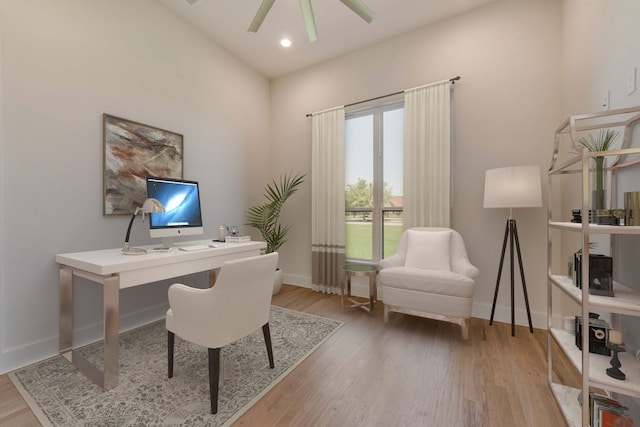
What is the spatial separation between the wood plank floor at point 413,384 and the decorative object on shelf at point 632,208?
112 cm

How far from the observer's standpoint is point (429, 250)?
8.91 ft

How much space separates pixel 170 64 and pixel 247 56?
1201 mm

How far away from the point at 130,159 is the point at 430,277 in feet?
10.1

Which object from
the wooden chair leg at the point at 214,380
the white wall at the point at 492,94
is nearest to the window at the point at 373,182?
the white wall at the point at 492,94

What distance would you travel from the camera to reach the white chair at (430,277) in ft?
7.44

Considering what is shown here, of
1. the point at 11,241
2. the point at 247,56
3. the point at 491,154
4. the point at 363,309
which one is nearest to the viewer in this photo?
the point at 11,241

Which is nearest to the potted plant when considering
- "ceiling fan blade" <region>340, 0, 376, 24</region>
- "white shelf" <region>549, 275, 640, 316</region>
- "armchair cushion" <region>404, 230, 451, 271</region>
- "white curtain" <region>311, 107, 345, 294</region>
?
"white curtain" <region>311, 107, 345, 294</region>

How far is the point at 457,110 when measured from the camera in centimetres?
292

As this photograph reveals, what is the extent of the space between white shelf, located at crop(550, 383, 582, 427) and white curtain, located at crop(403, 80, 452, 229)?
5.33 feet

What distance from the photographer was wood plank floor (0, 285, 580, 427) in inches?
55.4

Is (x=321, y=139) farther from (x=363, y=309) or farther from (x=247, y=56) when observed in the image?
(x=363, y=309)

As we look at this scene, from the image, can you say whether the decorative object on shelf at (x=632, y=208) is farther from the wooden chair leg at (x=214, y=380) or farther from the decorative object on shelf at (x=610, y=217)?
the wooden chair leg at (x=214, y=380)

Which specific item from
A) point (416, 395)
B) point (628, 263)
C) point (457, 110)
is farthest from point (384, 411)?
point (457, 110)

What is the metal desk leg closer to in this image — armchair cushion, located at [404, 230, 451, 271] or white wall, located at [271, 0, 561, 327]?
armchair cushion, located at [404, 230, 451, 271]
